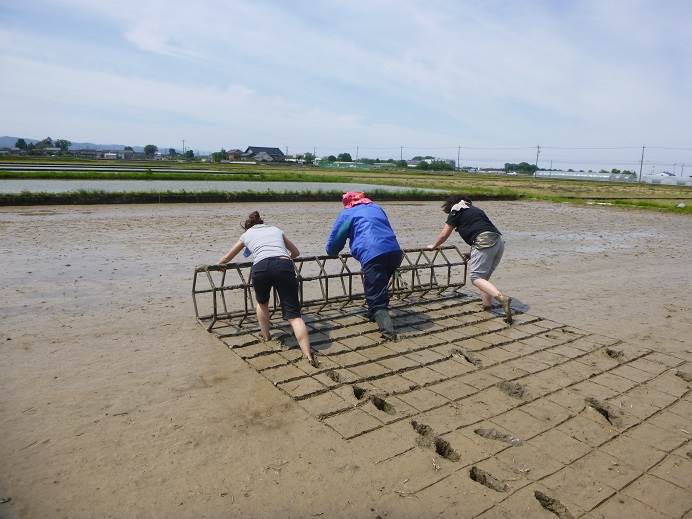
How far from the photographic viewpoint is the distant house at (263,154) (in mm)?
93994

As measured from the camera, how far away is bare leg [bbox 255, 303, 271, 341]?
16.9 feet

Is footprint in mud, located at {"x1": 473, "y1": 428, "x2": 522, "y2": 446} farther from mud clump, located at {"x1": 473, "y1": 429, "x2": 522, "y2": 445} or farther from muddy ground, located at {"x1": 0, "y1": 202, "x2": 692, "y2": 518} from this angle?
muddy ground, located at {"x1": 0, "y1": 202, "x2": 692, "y2": 518}

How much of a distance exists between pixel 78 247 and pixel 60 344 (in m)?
5.83

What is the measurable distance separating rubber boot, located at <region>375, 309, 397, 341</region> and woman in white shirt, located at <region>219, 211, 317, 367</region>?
957mm

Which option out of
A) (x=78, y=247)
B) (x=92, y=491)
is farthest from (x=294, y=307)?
(x=78, y=247)

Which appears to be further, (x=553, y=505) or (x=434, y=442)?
(x=434, y=442)

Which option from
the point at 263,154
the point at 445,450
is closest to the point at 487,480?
the point at 445,450

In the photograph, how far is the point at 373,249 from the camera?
5.51 meters

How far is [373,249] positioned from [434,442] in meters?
2.43

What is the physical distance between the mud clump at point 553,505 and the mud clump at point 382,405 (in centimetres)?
122

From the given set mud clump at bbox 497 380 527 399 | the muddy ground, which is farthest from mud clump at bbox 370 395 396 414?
mud clump at bbox 497 380 527 399

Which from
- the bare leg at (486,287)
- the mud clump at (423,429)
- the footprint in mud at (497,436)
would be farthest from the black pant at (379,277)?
the footprint in mud at (497,436)

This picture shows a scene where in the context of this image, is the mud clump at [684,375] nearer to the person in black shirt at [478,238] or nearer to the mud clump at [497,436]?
the person in black shirt at [478,238]

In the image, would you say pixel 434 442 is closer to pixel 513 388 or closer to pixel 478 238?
pixel 513 388
